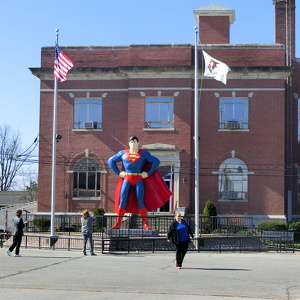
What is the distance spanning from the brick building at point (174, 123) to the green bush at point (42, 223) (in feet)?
8.99

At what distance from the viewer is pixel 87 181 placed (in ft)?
127

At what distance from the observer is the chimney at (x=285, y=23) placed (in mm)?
42344

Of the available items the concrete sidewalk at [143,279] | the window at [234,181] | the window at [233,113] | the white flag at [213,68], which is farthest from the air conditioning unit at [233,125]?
the concrete sidewalk at [143,279]

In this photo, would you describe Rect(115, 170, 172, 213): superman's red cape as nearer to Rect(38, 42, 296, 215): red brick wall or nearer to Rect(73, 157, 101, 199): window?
Rect(38, 42, 296, 215): red brick wall

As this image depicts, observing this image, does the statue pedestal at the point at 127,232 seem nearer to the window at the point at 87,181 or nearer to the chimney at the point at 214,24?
the window at the point at 87,181

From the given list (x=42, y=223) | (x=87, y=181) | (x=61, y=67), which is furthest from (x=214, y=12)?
(x=42, y=223)

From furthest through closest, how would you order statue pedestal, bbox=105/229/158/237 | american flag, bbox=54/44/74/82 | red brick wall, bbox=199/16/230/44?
red brick wall, bbox=199/16/230/44 < american flag, bbox=54/44/74/82 < statue pedestal, bbox=105/229/158/237

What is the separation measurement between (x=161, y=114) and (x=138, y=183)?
35.3ft

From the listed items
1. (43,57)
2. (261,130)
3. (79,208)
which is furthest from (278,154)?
(43,57)

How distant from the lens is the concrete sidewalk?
40.7 feet

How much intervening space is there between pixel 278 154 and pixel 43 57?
50.1 feet

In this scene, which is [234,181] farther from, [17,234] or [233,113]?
[17,234]

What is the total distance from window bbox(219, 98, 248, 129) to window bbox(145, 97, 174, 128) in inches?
117

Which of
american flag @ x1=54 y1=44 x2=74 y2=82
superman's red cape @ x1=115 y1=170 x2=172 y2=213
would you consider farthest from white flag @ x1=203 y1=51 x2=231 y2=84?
american flag @ x1=54 y1=44 x2=74 y2=82
